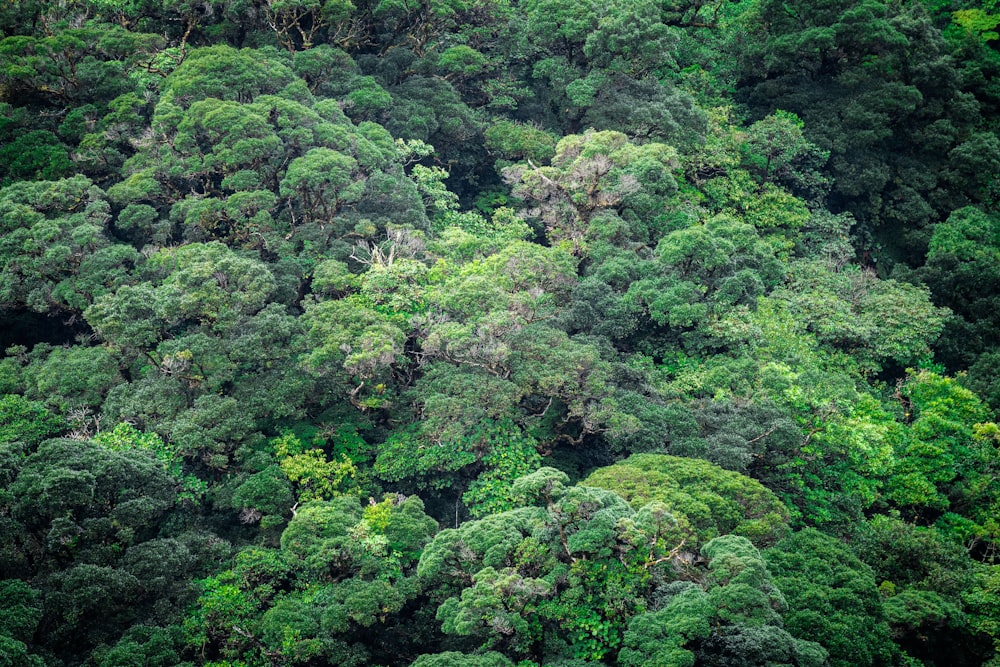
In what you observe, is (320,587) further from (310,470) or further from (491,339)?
(491,339)

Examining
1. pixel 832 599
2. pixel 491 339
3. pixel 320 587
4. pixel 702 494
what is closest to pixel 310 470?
pixel 320 587

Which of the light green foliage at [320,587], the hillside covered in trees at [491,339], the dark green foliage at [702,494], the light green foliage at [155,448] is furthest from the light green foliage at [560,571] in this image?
the light green foliage at [155,448]

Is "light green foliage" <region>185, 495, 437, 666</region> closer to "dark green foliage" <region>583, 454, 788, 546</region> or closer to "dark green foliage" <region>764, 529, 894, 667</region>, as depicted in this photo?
"dark green foliage" <region>583, 454, 788, 546</region>

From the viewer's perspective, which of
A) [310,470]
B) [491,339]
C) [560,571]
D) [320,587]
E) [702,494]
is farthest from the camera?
[491,339]

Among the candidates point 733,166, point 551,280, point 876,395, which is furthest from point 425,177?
point 876,395

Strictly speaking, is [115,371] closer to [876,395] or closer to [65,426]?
[65,426]

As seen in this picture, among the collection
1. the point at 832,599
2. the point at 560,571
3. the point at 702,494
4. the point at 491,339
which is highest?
the point at 491,339

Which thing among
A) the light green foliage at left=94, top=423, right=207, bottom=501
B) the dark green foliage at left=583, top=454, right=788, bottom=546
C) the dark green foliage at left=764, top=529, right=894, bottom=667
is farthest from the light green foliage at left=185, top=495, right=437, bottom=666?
the dark green foliage at left=764, top=529, right=894, bottom=667

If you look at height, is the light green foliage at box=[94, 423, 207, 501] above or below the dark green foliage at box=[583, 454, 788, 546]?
below
